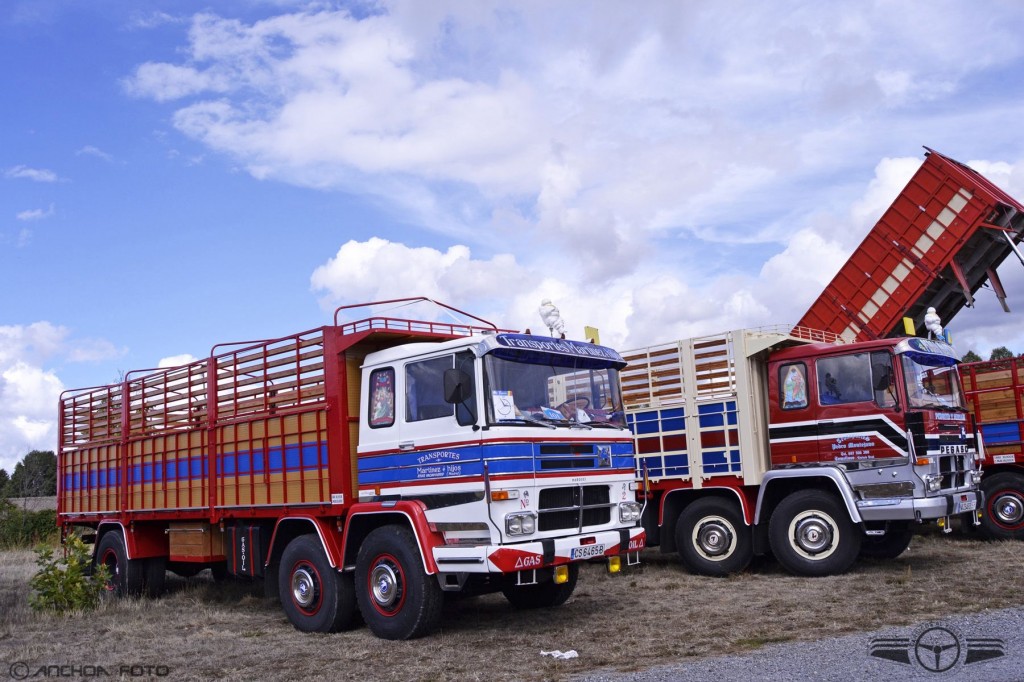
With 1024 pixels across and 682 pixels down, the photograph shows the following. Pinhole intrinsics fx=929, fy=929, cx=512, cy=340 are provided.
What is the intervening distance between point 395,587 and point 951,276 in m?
10.7

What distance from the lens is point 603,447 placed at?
8945 mm

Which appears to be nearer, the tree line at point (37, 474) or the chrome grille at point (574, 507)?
the chrome grille at point (574, 507)

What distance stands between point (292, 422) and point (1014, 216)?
10.9m

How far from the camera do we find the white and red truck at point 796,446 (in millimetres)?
10750

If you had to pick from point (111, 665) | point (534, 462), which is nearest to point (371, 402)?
point (534, 462)

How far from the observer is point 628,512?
9.12 metres

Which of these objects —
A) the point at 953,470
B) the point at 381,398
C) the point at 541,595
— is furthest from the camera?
the point at 953,470

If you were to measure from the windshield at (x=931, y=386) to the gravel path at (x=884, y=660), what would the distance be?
362 cm

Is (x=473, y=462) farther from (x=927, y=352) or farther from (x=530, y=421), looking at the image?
(x=927, y=352)

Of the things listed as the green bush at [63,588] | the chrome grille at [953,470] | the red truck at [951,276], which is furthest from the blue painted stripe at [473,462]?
the red truck at [951,276]

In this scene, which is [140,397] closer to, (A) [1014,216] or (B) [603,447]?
(B) [603,447]

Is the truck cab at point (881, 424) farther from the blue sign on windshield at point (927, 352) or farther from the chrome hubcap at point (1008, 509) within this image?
the chrome hubcap at point (1008, 509)

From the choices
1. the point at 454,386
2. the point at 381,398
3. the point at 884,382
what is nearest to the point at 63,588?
the point at 381,398

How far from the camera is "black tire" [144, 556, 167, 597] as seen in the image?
493 inches
